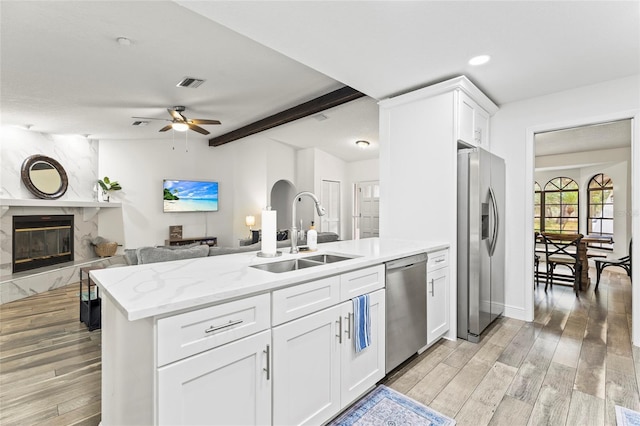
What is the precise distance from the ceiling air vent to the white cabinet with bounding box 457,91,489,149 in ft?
8.90

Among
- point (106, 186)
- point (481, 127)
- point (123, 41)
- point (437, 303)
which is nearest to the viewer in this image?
point (123, 41)

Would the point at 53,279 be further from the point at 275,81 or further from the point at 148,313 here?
the point at 148,313

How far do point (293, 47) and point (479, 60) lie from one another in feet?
4.99

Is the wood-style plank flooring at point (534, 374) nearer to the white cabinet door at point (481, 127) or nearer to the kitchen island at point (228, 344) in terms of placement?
the kitchen island at point (228, 344)

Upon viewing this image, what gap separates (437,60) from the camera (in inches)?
101

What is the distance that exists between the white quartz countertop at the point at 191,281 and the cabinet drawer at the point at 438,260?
2.35 ft

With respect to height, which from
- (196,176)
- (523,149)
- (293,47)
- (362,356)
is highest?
(293,47)

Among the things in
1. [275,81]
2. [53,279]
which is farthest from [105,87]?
[53,279]

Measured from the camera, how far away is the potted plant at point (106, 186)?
5.84 meters

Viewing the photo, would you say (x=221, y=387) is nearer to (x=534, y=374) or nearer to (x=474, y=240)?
(x=534, y=374)

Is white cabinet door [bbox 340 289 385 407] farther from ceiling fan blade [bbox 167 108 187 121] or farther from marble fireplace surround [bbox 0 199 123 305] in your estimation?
marble fireplace surround [bbox 0 199 123 305]

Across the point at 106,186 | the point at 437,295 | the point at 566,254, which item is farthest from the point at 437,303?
the point at 106,186

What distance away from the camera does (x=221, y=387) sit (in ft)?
4.09

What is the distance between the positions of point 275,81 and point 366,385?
335 cm
